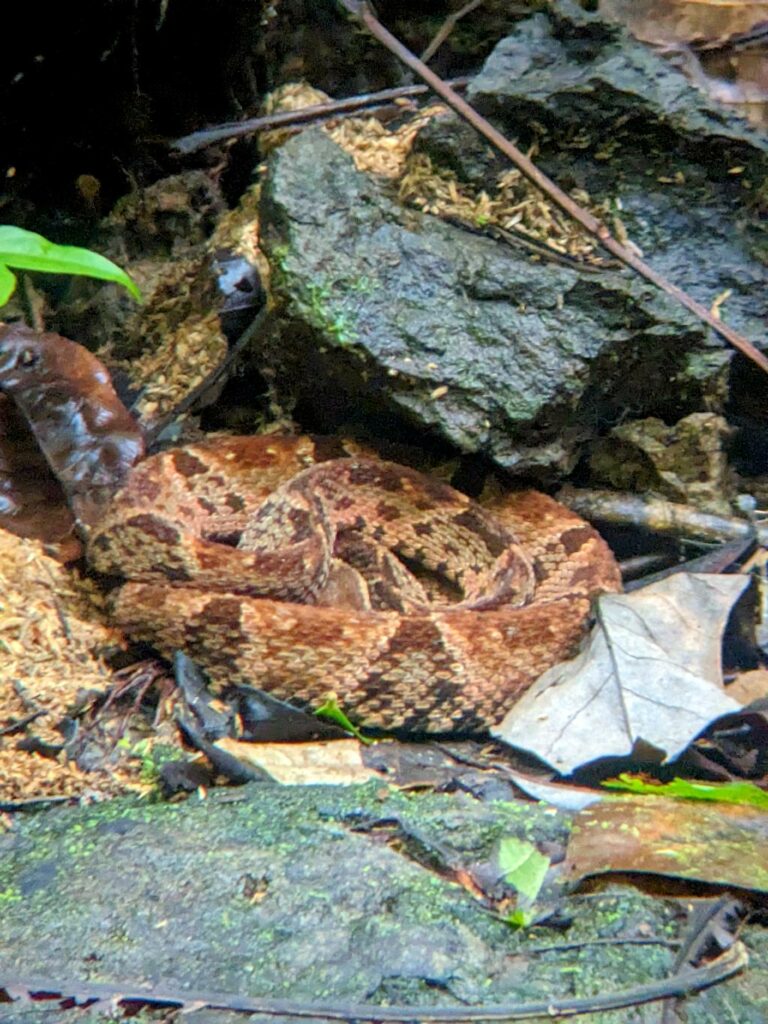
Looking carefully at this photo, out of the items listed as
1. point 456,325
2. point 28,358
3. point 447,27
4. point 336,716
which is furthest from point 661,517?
point 447,27

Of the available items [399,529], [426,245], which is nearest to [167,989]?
[399,529]

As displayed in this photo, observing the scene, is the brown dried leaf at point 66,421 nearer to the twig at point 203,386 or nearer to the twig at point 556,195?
the twig at point 203,386

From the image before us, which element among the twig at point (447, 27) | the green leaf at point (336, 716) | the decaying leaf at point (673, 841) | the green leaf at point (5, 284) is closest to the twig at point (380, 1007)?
the decaying leaf at point (673, 841)

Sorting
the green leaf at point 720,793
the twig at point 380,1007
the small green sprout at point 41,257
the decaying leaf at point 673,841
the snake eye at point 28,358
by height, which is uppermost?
the small green sprout at point 41,257

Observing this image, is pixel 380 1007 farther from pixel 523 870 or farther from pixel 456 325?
pixel 456 325

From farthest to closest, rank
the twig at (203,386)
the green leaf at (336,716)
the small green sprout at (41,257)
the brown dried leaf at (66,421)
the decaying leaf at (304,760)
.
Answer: the twig at (203,386) → the brown dried leaf at (66,421) → the green leaf at (336,716) → the decaying leaf at (304,760) → the small green sprout at (41,257)

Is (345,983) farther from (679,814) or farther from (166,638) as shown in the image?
(166,638)

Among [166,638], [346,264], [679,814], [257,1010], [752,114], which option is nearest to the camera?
[257,1010]
